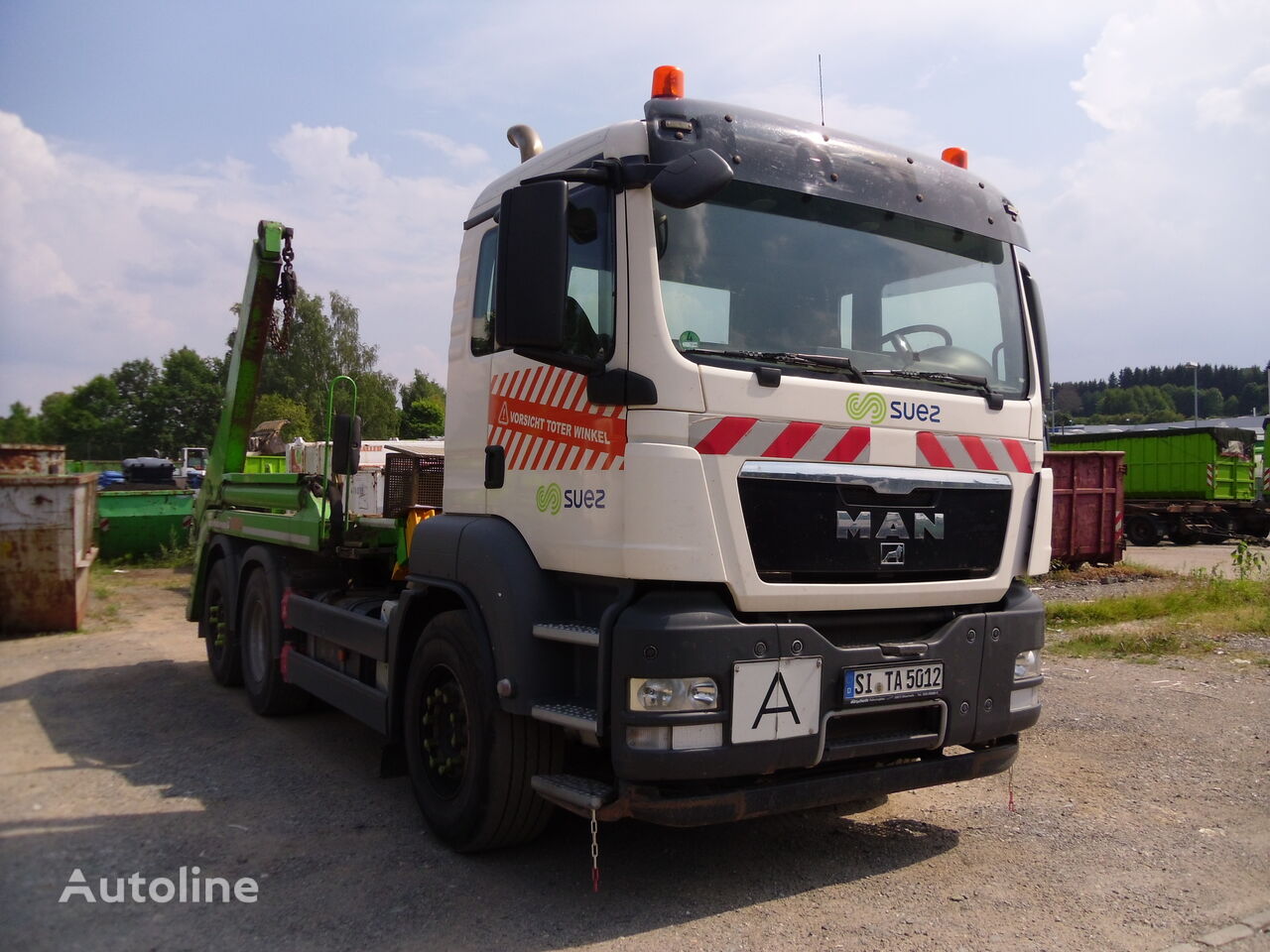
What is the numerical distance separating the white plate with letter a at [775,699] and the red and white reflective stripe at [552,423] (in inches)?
34.8

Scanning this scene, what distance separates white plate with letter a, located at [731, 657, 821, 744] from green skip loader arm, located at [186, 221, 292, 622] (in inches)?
235

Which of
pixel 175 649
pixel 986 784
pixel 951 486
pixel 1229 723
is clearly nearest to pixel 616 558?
pixel 951 486

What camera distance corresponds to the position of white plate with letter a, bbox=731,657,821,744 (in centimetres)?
353

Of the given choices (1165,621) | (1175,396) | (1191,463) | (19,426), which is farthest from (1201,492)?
(1175,396)

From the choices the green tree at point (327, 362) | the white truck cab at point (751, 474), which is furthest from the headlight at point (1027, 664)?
the green tree at point (327, 362)

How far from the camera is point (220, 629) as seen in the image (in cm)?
790

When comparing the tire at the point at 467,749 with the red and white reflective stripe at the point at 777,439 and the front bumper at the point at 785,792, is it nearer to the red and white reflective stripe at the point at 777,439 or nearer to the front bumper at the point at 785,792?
the front bumper at the point at 785,792

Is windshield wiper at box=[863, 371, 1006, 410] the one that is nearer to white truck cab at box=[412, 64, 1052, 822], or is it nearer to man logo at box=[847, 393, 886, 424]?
white truck cab at box=[412, 64, 1052, 822]

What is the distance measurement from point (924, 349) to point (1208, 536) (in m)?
22.4

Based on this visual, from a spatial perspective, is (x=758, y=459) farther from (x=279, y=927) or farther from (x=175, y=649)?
(x=175, y=649)

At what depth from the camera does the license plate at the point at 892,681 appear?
12.4ft

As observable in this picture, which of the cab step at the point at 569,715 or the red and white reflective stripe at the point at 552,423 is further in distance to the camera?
the red and white reflective stripe at the point at 552,423

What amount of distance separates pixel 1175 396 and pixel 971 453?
402 ft

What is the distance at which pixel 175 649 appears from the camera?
9.59 meters
